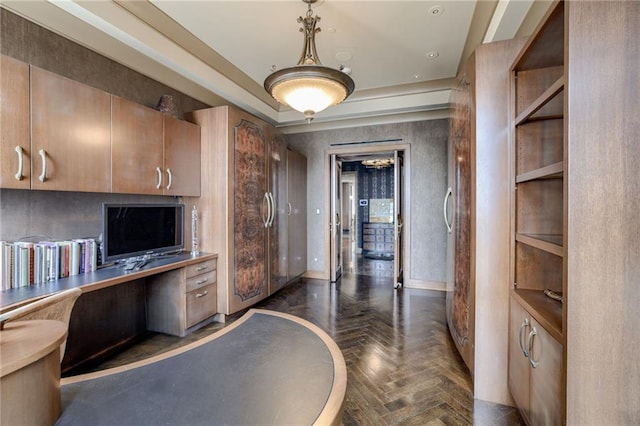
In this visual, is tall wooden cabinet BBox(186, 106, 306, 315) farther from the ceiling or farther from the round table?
the round table

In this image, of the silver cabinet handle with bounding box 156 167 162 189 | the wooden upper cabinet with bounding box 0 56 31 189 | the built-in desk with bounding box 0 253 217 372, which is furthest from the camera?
the silver cabinet handle with bounding box 156 167 162 189

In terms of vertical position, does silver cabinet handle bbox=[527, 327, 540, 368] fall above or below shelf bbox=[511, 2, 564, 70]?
below

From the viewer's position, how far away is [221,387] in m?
0.96

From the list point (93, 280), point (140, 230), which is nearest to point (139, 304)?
point (140, 230)

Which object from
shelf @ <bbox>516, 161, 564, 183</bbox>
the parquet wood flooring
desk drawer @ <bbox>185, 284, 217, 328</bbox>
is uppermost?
shelf @ <bbox>516, 161, 564, 183</bbox>

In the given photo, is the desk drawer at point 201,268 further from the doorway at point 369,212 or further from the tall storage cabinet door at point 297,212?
the doorway at point 369,212

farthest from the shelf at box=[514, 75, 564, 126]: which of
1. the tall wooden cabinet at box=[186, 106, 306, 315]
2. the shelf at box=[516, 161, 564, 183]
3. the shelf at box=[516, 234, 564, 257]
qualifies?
the tall wooden cabinet at box=[186, 106, 306, 315]

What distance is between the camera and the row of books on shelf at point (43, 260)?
1.91 m

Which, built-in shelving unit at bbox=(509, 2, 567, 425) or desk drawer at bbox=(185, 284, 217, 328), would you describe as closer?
built-in shelving unit at bbox=(509, 2, 567, 425)

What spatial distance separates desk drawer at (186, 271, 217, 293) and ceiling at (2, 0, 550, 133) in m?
2.25

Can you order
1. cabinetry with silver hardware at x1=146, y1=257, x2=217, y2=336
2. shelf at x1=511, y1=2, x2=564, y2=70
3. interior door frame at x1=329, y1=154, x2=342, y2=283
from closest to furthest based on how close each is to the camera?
shelf at x1=511, y1=2, x2=564, y2=70
cabinetry with silver hardware at x1=146, y1=257, x2=217, y2=336
interior door frame at x1=329, y1=154, x2=342, y2=283

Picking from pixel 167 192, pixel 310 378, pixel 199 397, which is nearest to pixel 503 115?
pixel 310 378

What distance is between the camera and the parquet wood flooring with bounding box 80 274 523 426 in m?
1.91

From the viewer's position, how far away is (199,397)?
91 cm
